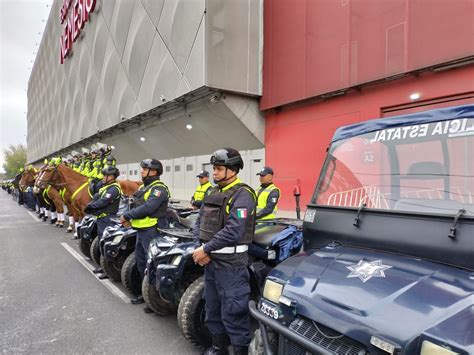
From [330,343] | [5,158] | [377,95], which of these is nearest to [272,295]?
[330,343]

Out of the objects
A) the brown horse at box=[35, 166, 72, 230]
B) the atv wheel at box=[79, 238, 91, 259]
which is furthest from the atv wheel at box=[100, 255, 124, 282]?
the brown horse at box=[35, 166, 72, 230]

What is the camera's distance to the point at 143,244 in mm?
4629

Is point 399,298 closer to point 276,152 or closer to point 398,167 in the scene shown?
point 398,167

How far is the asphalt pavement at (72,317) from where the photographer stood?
3553 millimetres

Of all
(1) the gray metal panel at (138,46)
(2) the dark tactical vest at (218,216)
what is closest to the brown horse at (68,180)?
(2) the dark tactical vest at (218,216)

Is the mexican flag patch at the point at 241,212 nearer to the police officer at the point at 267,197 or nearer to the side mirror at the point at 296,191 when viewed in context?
the police officer at the point at 267,197

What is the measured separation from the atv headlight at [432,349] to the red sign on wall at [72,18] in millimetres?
28810

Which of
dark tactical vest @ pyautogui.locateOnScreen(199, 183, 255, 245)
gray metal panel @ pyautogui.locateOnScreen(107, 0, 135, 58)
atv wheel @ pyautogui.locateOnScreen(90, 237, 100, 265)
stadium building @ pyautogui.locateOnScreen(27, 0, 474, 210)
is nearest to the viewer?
dark tactical vest @ pyautogui.locateOnScreen(199, 183, 255, 245)

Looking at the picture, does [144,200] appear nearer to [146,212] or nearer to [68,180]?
[146,212]

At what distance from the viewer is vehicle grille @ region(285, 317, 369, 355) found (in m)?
1.73

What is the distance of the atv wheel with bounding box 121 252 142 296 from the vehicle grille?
3.49 meters

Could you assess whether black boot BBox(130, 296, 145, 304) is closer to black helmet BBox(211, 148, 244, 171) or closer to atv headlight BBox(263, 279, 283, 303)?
black helmet BBox(211, 148, 244, 171)

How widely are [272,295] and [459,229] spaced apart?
1.24m

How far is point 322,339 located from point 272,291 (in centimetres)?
50
